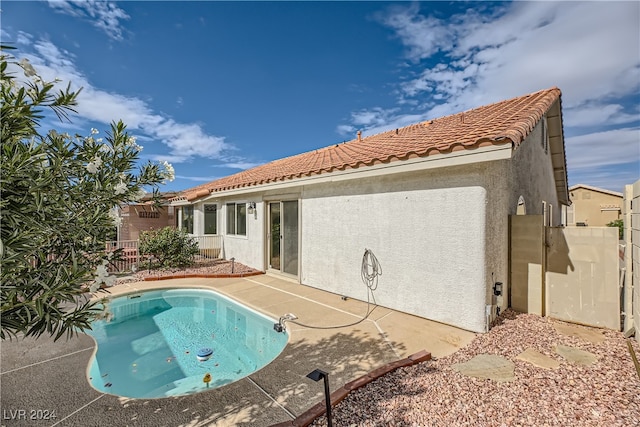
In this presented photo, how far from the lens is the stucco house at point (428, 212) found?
6.35 metres

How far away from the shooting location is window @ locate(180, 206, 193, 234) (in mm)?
20044

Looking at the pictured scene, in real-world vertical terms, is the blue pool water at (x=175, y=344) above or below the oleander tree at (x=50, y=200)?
below

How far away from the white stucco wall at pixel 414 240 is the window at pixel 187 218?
13.5 metres

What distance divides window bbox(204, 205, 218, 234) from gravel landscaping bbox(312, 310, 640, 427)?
14963mm

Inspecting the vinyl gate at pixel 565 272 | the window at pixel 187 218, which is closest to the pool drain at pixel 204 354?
the vinyl gate at pixel 565 272

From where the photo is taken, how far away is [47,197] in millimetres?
2537

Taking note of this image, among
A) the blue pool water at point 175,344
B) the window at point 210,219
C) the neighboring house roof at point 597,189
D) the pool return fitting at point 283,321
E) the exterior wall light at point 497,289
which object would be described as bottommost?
the blue pool water at point 175,344

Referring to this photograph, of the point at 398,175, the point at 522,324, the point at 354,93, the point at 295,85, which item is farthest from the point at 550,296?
the point at 295,85

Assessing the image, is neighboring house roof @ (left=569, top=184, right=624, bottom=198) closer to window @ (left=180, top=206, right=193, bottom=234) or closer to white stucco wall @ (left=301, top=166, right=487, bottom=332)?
white stucco wall @ (left=301, top=166, right=487, bottom=332)

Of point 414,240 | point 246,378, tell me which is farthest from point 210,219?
point 246,378

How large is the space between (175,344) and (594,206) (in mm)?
44896

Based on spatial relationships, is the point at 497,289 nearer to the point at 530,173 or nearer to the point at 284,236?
the point at 530,173

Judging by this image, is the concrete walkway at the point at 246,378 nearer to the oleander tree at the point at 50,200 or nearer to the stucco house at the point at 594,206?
the oleander tree at the point at 50,200

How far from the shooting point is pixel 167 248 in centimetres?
1409
